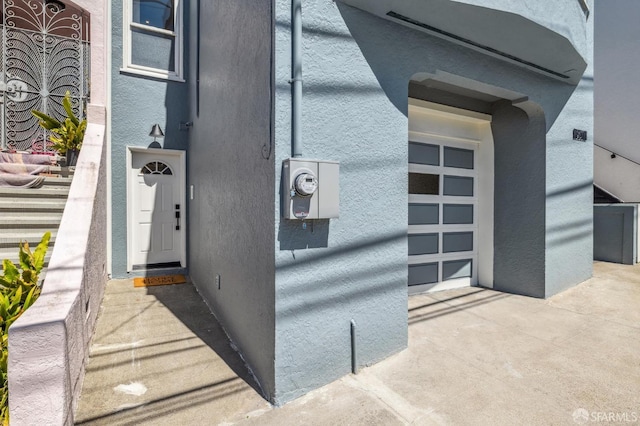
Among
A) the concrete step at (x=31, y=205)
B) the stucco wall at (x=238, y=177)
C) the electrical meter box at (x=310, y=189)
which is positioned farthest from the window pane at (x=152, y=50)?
the electrical meter box at (x=310, y=189)

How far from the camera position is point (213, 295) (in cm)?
435

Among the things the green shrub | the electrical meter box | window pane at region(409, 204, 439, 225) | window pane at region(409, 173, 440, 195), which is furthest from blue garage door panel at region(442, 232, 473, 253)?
the green shrub

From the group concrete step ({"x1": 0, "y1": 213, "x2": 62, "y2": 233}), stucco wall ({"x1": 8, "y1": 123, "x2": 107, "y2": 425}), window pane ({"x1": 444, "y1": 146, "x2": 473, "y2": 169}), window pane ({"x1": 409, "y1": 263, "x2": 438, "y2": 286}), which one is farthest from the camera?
window pane ({"x1": 444, "y1": 146, "x2": 473, "y2": 169})

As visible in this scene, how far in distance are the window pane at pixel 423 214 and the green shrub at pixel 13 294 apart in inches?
171

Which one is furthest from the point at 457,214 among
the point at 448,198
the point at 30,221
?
the point at 30,221

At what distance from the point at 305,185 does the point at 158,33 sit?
5.63 m

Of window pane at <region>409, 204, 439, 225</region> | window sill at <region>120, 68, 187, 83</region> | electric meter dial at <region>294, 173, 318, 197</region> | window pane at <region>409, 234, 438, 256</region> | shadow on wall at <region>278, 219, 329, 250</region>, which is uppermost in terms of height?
window sill at <region>120, 68, 187, 83</region>

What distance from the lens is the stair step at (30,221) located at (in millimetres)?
4113

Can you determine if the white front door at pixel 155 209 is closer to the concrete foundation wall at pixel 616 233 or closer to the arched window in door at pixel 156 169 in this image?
the arched window in door at pixel 156 169

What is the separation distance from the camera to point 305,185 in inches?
98.1

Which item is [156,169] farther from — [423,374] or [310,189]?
[423,374]

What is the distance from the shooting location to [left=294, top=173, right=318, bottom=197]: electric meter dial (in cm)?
249

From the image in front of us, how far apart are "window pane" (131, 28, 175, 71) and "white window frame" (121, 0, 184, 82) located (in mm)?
58

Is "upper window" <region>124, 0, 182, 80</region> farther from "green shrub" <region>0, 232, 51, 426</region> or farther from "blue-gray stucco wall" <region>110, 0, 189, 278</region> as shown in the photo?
"green shrub" <region>0, 232, 51, 426</region>
